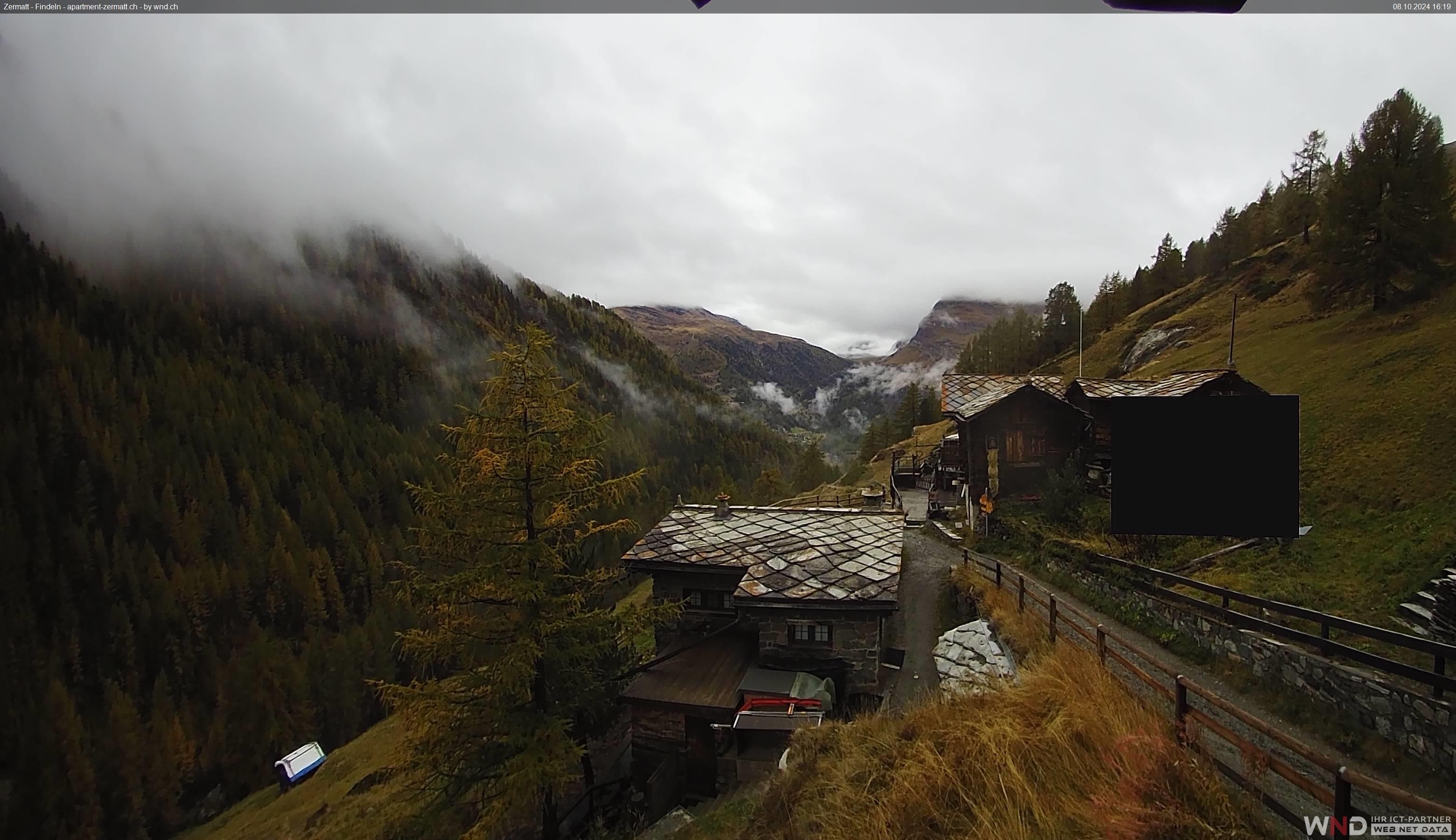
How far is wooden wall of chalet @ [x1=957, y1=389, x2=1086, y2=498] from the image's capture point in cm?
2712

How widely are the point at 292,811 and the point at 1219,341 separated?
7296 centimetres

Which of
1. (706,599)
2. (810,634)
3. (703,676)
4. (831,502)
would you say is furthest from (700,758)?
(831,502)

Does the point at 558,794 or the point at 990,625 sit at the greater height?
the point at 990,625

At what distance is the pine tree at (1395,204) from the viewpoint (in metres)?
26.8

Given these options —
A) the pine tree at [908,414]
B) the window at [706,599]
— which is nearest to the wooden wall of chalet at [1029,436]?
the window at [706,599]

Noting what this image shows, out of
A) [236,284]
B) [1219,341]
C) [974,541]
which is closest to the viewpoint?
[974,541]

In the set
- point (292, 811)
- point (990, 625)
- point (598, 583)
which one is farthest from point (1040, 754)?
point (292, 811)

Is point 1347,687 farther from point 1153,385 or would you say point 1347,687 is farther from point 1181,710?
point 1153,385

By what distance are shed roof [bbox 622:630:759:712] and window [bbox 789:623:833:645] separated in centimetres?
163

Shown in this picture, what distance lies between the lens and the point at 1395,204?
88.9 ft

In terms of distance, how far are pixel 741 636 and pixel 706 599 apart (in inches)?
64.4

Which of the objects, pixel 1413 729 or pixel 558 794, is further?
pixel 558 794

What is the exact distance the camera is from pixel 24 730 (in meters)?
61.8

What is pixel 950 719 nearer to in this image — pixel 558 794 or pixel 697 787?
pixel 697 787
